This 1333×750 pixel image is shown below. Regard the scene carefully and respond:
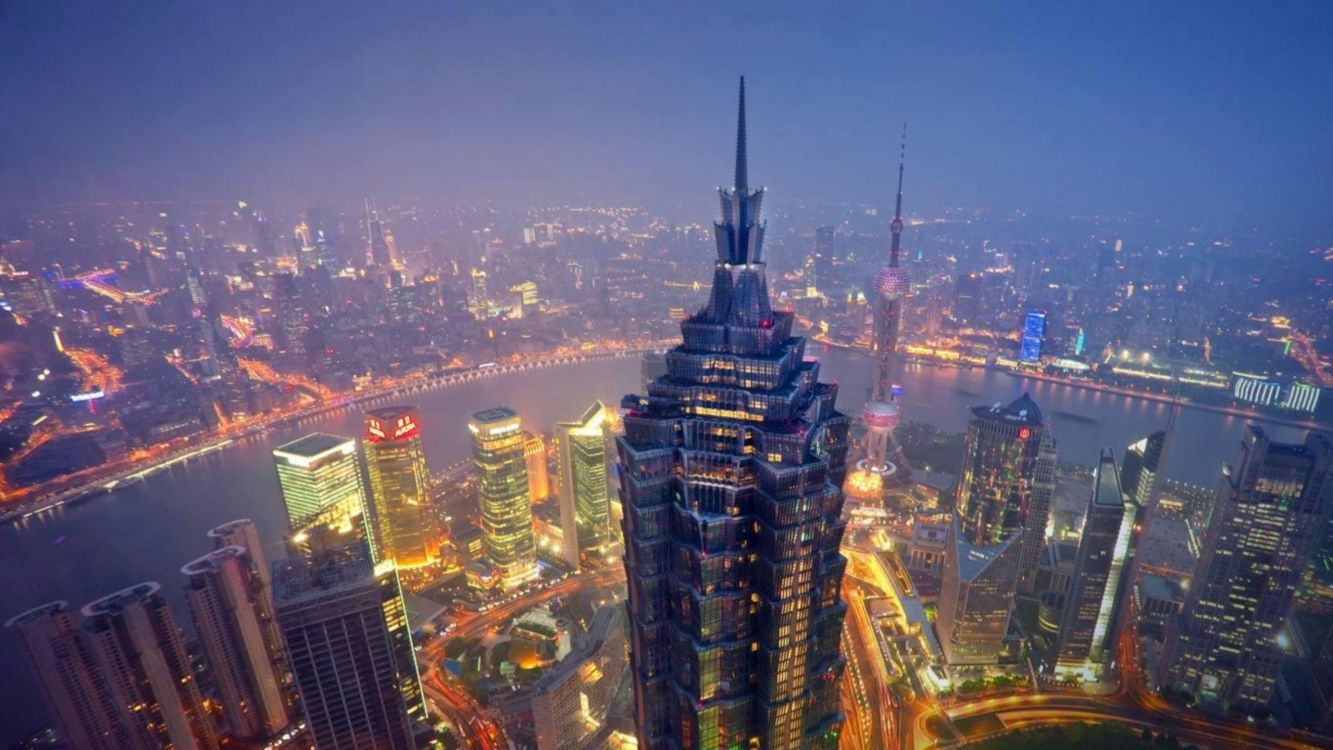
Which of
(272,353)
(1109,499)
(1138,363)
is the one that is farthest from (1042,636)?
(272,353)

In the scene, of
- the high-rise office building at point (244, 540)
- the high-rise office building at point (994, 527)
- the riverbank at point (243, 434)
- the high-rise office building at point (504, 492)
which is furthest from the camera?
the riverbank at point (243, 434)

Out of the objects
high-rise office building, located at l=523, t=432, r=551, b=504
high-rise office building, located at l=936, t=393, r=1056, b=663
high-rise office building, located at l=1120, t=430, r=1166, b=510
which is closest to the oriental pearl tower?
high-rise office building, located at l=936, t=393, r=1056, b=663

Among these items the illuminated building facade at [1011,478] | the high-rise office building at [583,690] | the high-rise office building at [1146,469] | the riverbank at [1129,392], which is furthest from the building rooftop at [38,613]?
the riverbank at [1129,392]

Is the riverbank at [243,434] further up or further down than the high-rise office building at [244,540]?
further down

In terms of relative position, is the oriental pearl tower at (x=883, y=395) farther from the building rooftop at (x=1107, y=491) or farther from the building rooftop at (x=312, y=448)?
the building rooftop at (x=312, y=448)

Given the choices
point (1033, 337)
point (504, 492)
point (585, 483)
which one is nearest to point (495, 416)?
point (504, 492)

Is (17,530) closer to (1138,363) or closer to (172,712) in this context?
(172,712)
